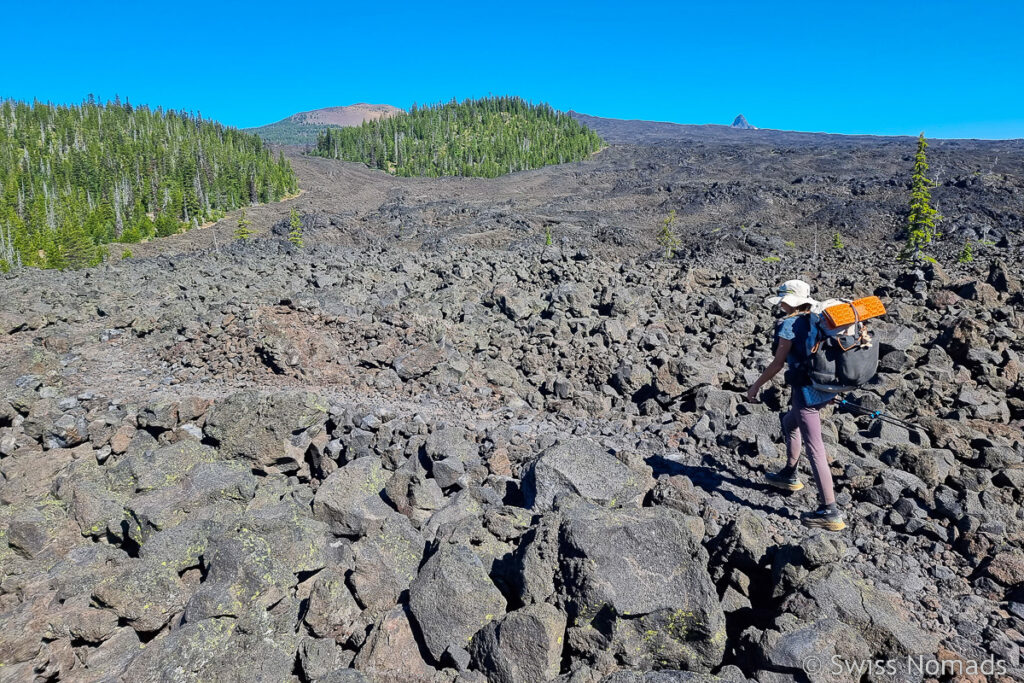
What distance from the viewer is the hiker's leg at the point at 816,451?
14.4ft

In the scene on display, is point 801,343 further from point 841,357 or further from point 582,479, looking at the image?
point 582,479

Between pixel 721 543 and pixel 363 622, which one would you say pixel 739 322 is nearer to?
pixel 721 543

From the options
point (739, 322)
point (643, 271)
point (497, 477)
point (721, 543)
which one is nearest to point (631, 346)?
point (739, 322)

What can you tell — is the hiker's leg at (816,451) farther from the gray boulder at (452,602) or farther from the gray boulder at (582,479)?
the gray boulder at (452,602)

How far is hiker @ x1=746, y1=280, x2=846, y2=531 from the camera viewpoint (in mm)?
4368

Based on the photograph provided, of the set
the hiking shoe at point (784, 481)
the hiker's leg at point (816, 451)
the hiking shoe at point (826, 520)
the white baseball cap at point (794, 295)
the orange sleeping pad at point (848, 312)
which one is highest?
the white baseball cap at point (794, 295)

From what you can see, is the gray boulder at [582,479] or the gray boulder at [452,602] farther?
the gray boulder at [582,479]

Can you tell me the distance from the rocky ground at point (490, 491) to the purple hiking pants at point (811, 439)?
14.5 inches

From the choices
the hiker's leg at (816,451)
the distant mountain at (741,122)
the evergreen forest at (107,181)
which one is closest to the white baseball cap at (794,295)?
the hiker's leg at (816,451)

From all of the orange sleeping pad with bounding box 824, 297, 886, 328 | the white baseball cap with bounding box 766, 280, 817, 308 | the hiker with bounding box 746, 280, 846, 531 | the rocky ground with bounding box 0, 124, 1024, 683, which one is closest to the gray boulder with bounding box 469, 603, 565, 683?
the rocky ground with bounding box 0, 124, 1024, 683

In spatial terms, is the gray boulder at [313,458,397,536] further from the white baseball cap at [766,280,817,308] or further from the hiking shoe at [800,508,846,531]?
the white baseball cap at [766,280,817,308]

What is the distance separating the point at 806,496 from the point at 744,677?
7.80ft

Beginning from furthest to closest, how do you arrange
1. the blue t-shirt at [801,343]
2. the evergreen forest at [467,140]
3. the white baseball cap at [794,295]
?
the evergreen forest at [467,140] < the white baseball cap at [794,295] < the blue t-shirt at [801,343]

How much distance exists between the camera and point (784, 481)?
4.94 m
